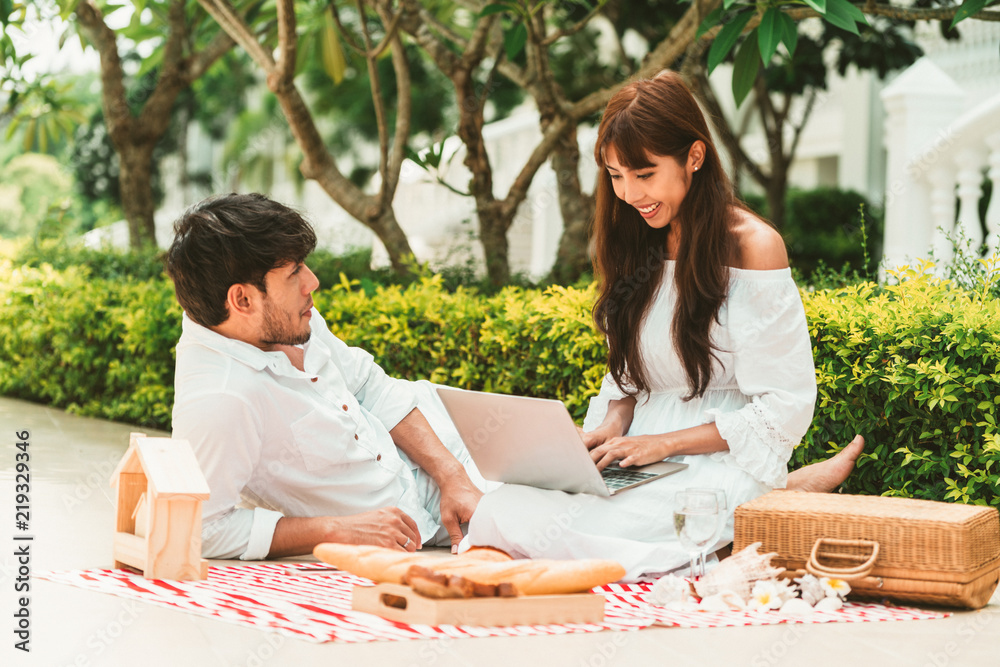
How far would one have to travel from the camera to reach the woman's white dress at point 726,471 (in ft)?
10.0

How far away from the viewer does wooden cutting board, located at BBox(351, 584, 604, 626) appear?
241cm

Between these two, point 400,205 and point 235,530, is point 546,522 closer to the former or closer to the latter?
point 235,530

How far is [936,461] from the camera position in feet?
11.7

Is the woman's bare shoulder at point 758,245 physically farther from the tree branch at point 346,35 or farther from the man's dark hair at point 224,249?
the tree branch at point 346,35

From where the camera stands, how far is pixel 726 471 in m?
3.20

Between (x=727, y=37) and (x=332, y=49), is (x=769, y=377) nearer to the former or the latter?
(x=727, y=37)

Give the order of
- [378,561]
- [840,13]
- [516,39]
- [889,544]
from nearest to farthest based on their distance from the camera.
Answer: [378,561] → [889,544] → [840,13] → [516,39]

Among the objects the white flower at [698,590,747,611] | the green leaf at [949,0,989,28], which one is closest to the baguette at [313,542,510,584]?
the white flower at [698,590,747,611]

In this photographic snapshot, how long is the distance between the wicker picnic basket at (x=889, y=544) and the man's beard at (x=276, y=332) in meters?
1.37

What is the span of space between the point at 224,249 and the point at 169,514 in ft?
2.50

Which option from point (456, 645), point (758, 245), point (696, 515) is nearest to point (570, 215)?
point (758, 245)

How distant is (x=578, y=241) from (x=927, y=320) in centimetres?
338

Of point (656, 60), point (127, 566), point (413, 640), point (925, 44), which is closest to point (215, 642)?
point (413, 640)

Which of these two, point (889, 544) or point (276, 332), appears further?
point (276, 332)
